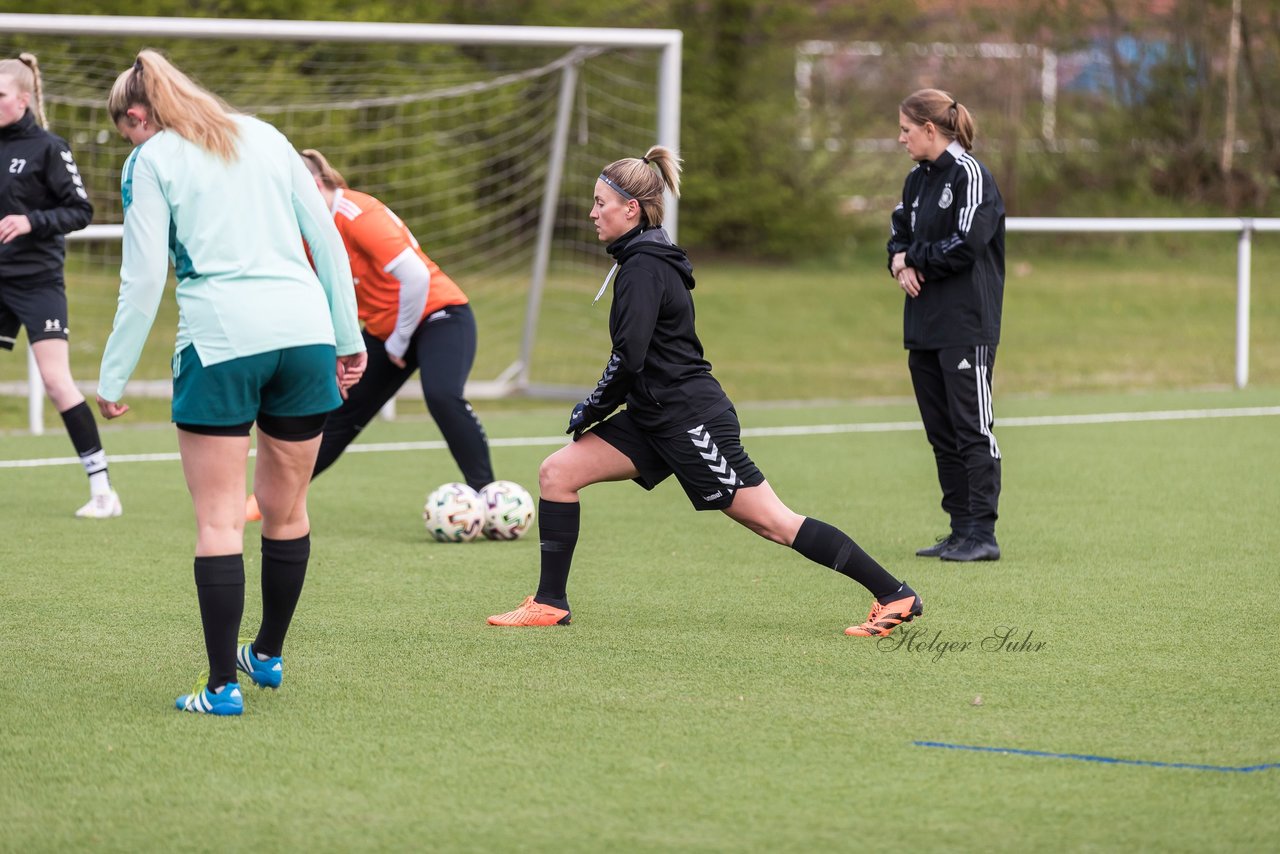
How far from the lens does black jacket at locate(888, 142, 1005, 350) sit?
671 centimetres

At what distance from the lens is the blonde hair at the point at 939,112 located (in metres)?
6.69

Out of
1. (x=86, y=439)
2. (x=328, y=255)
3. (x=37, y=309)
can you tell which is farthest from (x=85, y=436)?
(x=328, y=255)

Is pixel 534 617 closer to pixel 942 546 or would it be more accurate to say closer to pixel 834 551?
pixel 834 551

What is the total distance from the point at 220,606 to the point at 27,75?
13.2 ft

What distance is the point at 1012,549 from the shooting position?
7.22m

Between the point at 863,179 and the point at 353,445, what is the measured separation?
54.7ft

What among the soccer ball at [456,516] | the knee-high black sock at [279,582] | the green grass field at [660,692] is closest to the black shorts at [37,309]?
the green grass field at [660,692]

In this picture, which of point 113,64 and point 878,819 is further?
point 113,64

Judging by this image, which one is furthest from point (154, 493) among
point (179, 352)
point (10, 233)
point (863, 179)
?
point (863, 179)

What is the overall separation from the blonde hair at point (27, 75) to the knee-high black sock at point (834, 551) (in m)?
4.22

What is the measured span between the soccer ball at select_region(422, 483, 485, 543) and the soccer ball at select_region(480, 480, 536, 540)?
4cm

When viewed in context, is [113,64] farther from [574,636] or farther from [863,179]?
[863,179]

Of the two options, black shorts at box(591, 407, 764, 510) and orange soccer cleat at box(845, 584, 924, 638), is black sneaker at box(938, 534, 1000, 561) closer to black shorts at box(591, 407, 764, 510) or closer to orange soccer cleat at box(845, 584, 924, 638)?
orange soccer cleat at box(845, 584, 924, 638)

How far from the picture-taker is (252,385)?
14.2ft
